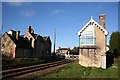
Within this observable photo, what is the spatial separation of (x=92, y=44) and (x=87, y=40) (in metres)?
1.10

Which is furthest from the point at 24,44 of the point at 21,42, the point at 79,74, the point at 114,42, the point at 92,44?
the point at 79,74

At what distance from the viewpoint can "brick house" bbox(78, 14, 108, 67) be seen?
32.8 m

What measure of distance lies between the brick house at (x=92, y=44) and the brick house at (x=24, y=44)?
25930mm

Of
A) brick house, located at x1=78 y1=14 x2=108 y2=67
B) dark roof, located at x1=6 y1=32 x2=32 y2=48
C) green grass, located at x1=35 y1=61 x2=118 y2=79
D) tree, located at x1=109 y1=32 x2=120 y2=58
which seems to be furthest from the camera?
tree, located at x1=109 y1=32 x2=120 y2=58

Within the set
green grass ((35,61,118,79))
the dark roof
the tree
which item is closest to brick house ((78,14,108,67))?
green grass ((35,61,118,79))

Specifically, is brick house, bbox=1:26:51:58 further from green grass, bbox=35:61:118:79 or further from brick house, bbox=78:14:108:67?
green grass, bbox=35:61:118:79

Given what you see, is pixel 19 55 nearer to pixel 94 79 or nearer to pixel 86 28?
pixel 86 28

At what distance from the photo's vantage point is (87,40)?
34.0m

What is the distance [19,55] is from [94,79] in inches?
1622

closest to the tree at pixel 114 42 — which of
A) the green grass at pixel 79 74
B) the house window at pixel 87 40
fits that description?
the house window at pixel 87 40

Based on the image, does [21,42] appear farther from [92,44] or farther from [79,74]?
[79,74]

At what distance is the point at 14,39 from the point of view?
57.5 m

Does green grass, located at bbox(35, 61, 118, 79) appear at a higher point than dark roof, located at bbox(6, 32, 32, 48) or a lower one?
lower

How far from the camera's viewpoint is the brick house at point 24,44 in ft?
182
